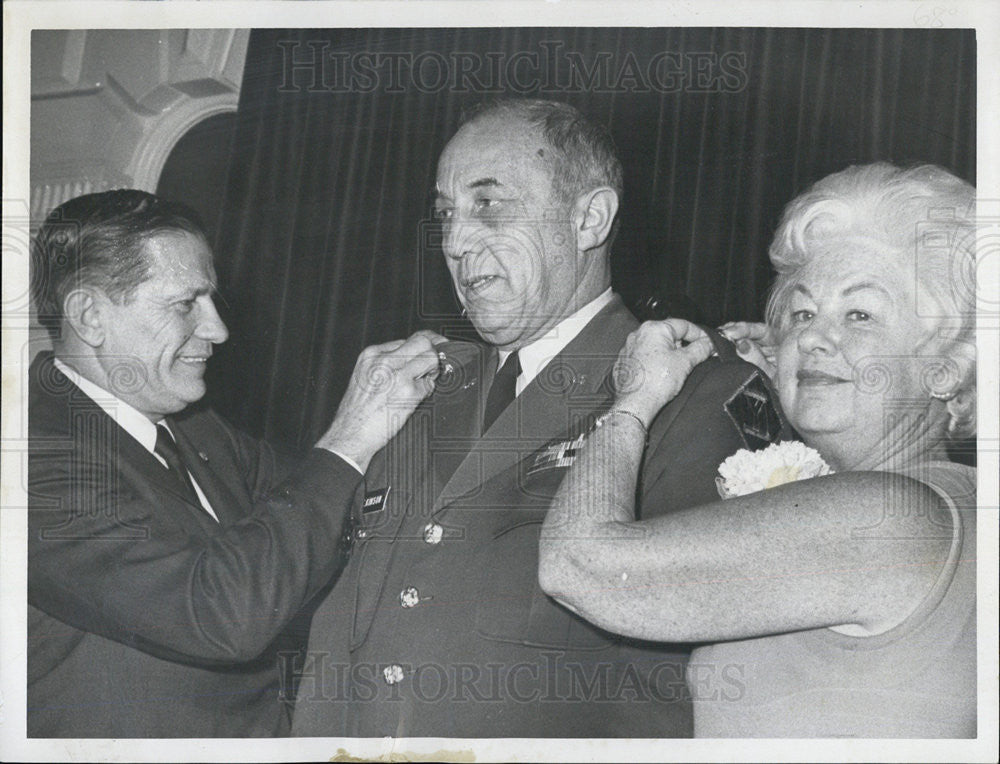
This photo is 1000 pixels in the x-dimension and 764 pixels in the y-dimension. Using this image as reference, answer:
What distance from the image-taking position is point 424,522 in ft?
12.9

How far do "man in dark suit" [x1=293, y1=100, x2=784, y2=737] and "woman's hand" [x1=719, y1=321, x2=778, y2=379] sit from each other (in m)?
0.08

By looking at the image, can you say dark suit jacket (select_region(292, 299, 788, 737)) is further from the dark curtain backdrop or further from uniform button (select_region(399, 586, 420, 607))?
the dark curtain backdrop

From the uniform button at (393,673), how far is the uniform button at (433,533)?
43cm

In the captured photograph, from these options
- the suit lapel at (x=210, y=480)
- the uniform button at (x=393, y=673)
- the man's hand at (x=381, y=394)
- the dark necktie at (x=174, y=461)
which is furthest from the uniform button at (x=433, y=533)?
the dark necktie at (x=174, y=461)

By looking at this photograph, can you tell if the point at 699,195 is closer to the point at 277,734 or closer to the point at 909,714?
the point at 909,714

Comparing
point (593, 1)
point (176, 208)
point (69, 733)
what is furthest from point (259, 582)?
point (593, 1)

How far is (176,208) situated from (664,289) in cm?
172

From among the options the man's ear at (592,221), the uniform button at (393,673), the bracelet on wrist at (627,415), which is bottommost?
the uniform button at (393,673)

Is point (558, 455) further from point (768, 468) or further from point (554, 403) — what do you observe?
point (768, 468)

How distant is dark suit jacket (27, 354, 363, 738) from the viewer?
12.7ft

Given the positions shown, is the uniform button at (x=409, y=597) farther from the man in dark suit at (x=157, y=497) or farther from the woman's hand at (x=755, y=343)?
the woman's hand at (x=755, y=343)

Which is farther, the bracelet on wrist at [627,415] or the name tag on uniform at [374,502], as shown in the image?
the name tag on uniform at [374,502]

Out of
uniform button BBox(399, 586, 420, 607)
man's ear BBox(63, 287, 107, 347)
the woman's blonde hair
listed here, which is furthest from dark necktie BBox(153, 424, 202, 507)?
the woman's blonde hair

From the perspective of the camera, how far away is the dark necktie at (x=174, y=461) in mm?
3969
